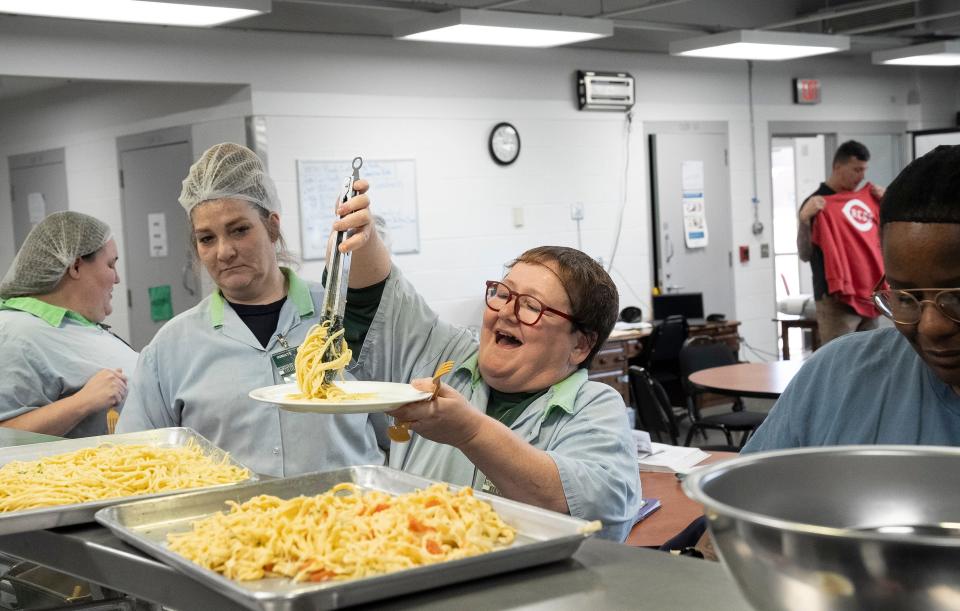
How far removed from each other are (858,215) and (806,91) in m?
3.23

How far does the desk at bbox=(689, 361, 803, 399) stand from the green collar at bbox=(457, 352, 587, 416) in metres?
2.92

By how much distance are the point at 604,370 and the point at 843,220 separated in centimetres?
202

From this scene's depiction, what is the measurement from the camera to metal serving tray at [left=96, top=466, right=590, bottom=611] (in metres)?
1.16

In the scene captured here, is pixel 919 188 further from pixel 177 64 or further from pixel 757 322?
pixel 757 322

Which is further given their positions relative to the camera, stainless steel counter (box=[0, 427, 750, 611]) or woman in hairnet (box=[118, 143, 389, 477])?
woman in hairnet (box=[118, 143, 389, 477])

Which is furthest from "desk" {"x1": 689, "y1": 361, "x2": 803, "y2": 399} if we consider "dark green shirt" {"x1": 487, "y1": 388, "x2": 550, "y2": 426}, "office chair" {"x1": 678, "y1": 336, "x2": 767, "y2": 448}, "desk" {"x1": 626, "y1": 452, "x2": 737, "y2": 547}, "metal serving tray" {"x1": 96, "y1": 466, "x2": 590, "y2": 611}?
"metal serving tray" {"x1": 96, "y1": 466, "x2": 590, "y2": 611}

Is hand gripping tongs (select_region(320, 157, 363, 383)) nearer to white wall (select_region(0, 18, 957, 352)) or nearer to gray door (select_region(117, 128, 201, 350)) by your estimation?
white wall (select_region(0, 18, 957, 352))

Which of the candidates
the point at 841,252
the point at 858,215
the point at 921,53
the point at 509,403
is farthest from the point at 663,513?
the point at 921,53

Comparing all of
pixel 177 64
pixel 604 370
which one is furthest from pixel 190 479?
pixel 604 370

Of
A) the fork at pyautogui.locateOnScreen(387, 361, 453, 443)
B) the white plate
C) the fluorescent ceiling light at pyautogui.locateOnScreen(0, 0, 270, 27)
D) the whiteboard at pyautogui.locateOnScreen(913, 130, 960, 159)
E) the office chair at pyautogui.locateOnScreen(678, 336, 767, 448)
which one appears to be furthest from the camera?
the whiteboard at pyautogui.locateOnScreen(913, 130, 960, 159)

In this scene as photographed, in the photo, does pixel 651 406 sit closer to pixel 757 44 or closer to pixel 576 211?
pixel 576 211

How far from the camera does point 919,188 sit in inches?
58.9

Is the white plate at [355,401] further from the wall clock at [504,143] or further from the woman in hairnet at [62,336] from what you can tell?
the wall clock at [504,143]

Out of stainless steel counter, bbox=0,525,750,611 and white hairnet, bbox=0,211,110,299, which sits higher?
white hairnet, bbox=0,211,110,299
